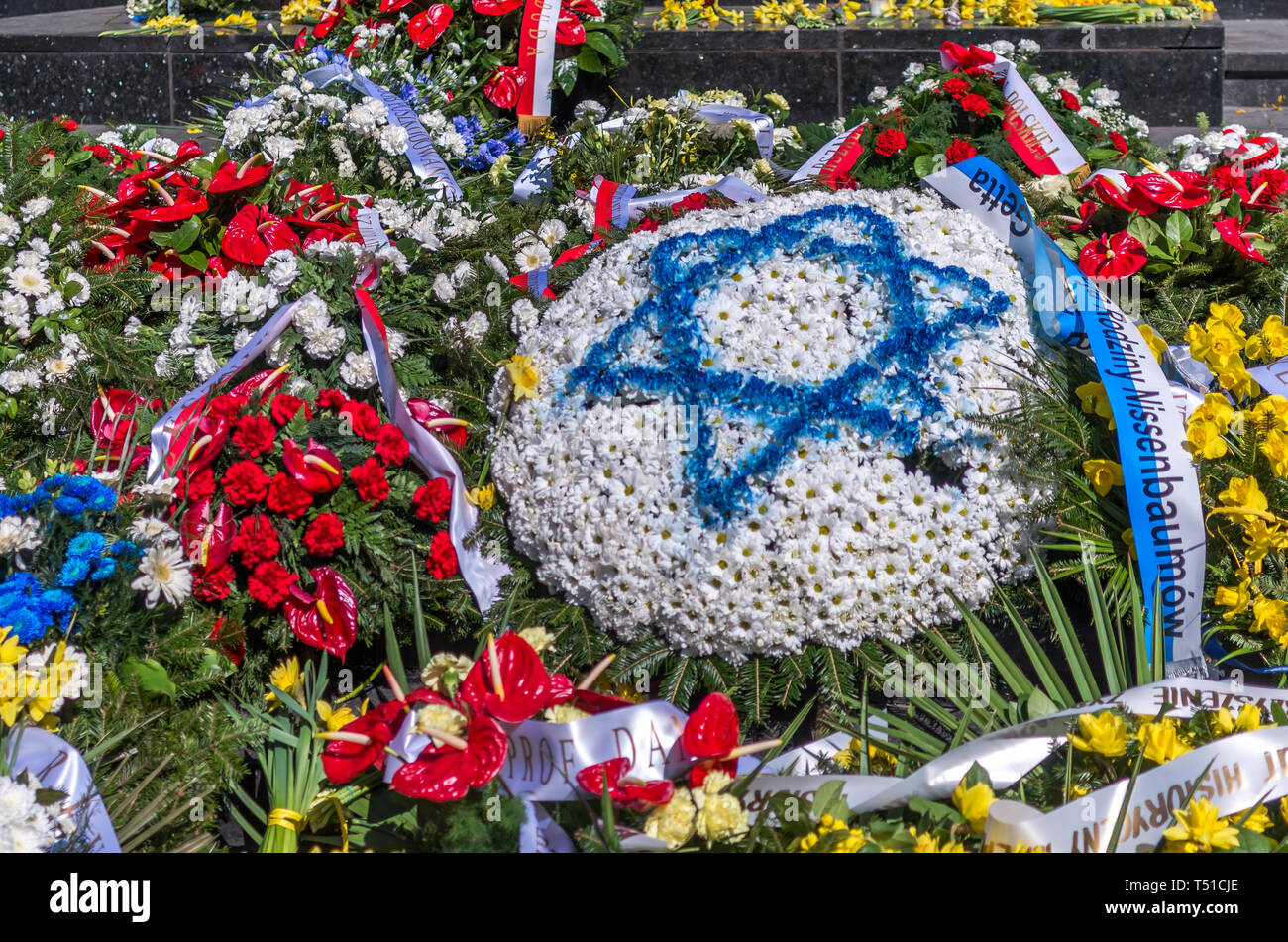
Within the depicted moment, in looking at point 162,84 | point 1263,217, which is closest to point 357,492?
point 1263,217

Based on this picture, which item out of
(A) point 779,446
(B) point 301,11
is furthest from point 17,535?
(B) point 301,11

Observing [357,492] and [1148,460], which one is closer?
[1148,460]

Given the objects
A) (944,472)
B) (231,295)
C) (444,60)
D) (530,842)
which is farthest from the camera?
(444,60)

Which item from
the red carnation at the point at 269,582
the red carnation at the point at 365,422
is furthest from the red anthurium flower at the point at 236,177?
the red carnation at the point at 269,582

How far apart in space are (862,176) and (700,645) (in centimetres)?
189

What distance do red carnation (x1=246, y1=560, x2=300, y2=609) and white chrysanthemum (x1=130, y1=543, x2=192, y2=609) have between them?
7.8 inches

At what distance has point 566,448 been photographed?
2217 millimetres

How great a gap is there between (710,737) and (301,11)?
510 centimetres

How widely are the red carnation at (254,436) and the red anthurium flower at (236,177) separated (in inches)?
40.4

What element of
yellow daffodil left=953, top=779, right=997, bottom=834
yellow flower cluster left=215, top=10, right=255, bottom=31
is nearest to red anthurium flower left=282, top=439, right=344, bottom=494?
yellow daffodil left=953, top=779, right=997, bottom=834

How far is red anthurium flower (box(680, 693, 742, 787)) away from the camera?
1722 mm

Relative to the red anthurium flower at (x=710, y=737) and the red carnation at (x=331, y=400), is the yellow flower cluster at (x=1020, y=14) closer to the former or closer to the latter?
the red carnation at (x=331, y=400)

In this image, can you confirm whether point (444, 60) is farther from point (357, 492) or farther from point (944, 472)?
point (944, 472)

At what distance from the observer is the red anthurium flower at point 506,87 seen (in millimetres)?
4621
